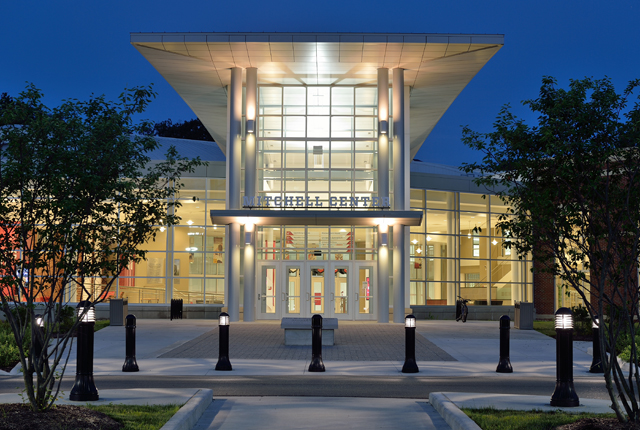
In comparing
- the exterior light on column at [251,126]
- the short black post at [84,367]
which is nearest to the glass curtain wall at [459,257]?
the exterior light on column at [251,126]

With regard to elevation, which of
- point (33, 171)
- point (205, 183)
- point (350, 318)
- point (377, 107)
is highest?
point (377, 107)

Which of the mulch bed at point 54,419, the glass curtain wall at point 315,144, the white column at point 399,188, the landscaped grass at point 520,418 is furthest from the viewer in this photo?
the glass curtain wall at point 315,144

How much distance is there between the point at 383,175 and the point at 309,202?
329cm

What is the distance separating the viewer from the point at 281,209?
29547 mm

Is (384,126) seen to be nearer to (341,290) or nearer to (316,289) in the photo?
(341,290)

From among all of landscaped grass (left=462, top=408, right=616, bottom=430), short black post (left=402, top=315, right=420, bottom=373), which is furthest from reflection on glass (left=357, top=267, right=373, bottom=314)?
landscaped grass (left=462, top=408, right=616, bottom=430)

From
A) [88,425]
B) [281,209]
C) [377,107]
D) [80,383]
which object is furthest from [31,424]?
[377,107]

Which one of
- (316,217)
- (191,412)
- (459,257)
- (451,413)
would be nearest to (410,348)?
(451,413)

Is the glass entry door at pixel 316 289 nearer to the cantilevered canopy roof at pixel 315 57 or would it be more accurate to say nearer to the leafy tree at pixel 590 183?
the cantilevered canopy roof at pixel 315 57

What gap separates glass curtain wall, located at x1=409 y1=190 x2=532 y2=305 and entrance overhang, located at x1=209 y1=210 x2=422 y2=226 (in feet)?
17.6

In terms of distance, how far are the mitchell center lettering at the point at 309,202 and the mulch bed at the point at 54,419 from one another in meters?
20.5

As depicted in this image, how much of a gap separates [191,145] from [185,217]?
2543cm

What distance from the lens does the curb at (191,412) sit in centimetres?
758

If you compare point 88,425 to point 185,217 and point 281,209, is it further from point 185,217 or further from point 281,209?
point 185,217
